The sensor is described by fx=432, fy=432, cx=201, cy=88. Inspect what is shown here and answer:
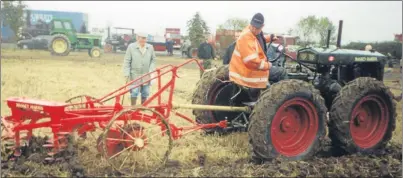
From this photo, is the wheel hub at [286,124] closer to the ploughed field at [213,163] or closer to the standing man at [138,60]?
the ploughed field at [213,163]

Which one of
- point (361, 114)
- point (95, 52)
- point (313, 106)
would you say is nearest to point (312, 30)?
point (361, 114)

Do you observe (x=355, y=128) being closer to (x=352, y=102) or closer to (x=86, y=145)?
(x=352, y=102)

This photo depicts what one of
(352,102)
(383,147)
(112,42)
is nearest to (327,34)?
(352,102)

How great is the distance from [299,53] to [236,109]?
1341 mm

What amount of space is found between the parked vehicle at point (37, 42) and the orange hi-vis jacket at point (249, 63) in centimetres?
2054

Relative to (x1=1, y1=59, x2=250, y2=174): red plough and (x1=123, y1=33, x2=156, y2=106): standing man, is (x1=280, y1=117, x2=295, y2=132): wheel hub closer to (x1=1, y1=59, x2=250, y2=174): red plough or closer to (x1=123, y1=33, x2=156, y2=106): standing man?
(x1=1, y1=59, x2=250, y2=174): red plough

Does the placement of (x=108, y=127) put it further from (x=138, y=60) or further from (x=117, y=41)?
(x=117, y=41)

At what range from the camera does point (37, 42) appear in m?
23.7

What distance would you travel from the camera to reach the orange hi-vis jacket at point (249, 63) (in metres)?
4.56

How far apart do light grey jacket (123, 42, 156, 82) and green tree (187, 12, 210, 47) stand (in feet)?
12.8

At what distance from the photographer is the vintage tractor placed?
14.7 feet

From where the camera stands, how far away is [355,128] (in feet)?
17.9

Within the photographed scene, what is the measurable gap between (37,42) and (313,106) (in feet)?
71.0

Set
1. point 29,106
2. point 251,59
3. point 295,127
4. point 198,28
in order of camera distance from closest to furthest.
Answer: point 29,106
point 251,59
point 295,127
point 198,28
